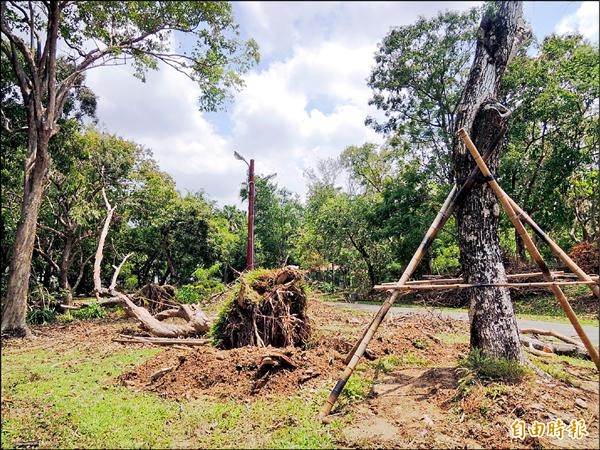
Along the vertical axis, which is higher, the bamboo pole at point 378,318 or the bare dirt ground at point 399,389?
the bamboo pole at point 378,318

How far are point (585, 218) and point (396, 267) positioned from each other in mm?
9042

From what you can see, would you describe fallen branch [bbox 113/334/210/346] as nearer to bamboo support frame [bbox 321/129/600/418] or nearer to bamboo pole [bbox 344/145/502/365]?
bamboo support frame [bbox 321/129/600/418]

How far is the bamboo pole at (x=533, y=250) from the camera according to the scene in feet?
13.0

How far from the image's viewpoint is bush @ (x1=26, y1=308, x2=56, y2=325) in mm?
11891

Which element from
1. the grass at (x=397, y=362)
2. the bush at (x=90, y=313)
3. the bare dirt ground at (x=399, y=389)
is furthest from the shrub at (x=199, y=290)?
the grass at (x=397, y=362)

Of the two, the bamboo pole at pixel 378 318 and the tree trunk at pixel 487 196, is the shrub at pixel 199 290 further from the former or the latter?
the tree trunk at pixel 487 196

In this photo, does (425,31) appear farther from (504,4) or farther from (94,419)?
(94,419)

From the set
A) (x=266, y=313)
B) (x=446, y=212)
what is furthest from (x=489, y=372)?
(x=266, y=313)

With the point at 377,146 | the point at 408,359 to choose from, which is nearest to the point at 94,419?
the point at 408,359

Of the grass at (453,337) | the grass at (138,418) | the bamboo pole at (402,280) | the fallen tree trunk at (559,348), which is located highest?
the bamboo pole at (402,280)

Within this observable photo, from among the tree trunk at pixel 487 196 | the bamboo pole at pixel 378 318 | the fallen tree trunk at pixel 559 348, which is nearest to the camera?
the bamboo pole at pixel 378 318

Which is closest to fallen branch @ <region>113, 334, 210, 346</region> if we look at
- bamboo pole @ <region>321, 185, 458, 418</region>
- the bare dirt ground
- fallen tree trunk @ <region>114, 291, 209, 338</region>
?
fallen tree trunk @ <region>114, 291, 209, 338</region>

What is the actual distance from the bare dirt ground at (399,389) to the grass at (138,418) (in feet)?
0.93

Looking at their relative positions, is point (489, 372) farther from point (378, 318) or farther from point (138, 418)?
point (138, 418)
